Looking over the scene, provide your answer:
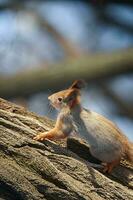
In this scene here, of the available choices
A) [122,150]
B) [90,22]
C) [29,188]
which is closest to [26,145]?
[29,188]

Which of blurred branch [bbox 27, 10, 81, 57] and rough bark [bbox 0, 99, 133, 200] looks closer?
rough bark [bbox 0, 99, 133, 200]

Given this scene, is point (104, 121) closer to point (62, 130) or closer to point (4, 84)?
point (62, 130)

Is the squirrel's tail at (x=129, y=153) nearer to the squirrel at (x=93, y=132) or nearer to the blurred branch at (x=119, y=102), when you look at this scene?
the squirrel at (x=93, y=132)

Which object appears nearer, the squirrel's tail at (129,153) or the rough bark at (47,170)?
the rough bark at (47,170)

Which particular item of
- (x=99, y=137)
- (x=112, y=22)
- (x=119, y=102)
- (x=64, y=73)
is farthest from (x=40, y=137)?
(x=112, y=22)

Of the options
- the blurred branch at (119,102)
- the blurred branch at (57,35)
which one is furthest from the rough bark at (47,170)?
the blurred branch at (119,102)

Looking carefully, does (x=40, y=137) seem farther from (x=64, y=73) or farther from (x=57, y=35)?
(x=57, y=35)

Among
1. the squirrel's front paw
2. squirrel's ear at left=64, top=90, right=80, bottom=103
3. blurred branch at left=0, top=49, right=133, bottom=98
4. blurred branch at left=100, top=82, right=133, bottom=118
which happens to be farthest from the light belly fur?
blurred branch at left=100, top=82, right=133, bottom=118

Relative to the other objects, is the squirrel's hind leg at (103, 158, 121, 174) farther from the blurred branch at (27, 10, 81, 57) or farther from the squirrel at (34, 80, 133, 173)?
the blurred branch at (27, 10, 81, 57)
